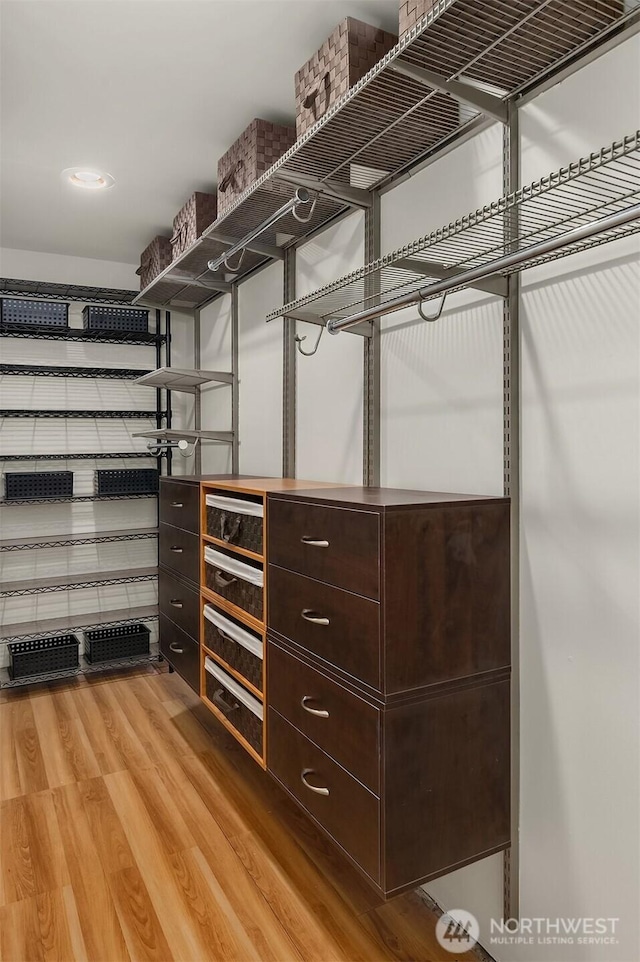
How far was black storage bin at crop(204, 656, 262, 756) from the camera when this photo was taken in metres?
2.16

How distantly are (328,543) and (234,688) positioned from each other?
96 cm

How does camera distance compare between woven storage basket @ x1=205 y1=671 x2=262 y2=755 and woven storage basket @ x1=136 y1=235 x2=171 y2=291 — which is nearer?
woven storage basket @ x1=205 y1=671 x2=262 y2=755

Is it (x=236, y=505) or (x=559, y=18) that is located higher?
(x=559, y=18)

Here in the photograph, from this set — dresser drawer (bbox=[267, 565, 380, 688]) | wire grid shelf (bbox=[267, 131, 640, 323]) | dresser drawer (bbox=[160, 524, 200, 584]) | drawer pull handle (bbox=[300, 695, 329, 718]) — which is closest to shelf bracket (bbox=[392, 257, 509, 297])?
wire grid shelf (bbox=[267, 131, 640, 323])

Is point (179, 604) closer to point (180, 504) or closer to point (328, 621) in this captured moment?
point (180, 504)

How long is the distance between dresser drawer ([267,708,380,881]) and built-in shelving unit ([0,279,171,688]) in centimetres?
201

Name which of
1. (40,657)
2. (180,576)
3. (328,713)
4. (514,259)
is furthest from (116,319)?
(514,259)

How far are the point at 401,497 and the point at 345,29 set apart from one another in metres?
1.25

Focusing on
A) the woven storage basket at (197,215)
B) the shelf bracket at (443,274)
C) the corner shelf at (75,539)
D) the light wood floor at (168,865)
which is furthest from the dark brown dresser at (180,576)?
the shelf bracket at (443,274)

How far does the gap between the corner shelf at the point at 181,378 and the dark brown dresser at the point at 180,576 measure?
0.56m

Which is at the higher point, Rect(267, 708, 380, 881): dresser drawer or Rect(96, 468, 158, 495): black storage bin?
Rect(96, 468, 158, 495): black storage bin

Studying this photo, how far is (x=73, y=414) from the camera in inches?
149

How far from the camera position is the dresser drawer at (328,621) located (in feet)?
4.88

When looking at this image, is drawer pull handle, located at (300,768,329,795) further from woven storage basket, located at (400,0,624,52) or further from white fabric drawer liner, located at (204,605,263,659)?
woven storage basket, located at (400,0,624,52)
